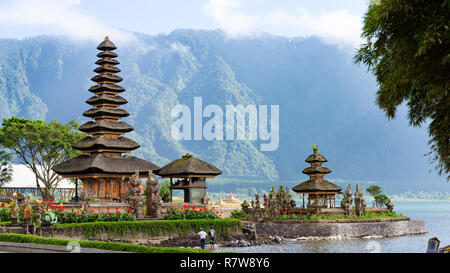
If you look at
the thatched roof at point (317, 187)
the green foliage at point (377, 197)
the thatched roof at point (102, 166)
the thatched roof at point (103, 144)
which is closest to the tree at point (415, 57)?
the thatched roof at point (317, 187)

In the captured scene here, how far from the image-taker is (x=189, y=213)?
3653cm

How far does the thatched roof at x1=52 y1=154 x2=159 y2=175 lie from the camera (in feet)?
145

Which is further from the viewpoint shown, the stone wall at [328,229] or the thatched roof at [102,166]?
the thatched roof at [102,166]

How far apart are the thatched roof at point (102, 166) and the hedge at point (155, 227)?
11.4m

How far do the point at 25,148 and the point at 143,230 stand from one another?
103 feet

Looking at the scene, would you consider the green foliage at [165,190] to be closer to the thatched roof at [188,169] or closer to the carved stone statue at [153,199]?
the thatched roof at [188,169]

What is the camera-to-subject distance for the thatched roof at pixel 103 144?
151 ft

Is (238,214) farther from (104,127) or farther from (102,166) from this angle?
(104,127)

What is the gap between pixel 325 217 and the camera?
144ft

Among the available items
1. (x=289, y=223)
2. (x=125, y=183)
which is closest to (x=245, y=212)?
(x=289, y=223)

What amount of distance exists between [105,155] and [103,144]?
1.30 m

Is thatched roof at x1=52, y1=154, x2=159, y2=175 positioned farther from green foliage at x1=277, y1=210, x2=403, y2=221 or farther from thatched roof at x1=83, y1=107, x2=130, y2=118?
green foliage at x1=277, y1=210, x2=403, y2=221
